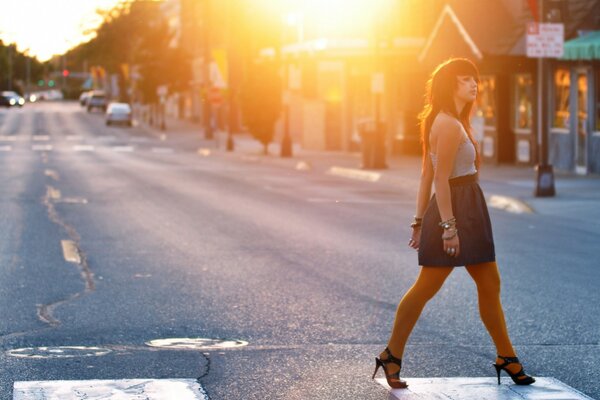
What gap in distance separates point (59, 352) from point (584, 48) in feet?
64.7

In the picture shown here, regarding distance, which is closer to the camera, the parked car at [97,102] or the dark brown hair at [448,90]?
the dark brown hair at [448,90]

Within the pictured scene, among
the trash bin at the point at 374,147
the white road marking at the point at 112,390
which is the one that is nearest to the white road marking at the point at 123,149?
the trash bin at the point at 374,147

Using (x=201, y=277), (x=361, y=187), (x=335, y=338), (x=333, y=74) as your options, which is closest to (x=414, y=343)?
(x=335, y=338)

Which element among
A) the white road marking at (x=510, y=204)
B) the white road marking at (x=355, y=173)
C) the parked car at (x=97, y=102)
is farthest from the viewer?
the parked car at (x=97, y=102)

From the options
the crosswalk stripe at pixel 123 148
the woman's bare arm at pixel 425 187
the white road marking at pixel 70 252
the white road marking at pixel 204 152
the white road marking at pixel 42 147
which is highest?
the woman's bare arm at pixel 425 187

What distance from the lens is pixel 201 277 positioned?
39.0ft

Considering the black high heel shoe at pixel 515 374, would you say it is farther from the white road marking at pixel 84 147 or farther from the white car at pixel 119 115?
the white car at pixel 119 115

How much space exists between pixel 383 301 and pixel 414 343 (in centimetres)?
187

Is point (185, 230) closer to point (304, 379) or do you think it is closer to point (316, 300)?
point (316, 300)

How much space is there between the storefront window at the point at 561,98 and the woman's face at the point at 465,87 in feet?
76.6

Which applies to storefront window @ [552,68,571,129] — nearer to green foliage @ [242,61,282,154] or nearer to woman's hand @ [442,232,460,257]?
green foliage @ [242,61,282,154]

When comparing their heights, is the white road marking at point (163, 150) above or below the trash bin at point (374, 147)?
below

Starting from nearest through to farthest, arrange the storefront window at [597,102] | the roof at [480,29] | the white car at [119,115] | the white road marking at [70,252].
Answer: the white road marking at [70,252] → the storefront window at [597,102] → the roof at [480,29] → the white car at [119,115]

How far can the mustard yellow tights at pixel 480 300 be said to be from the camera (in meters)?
6.94
